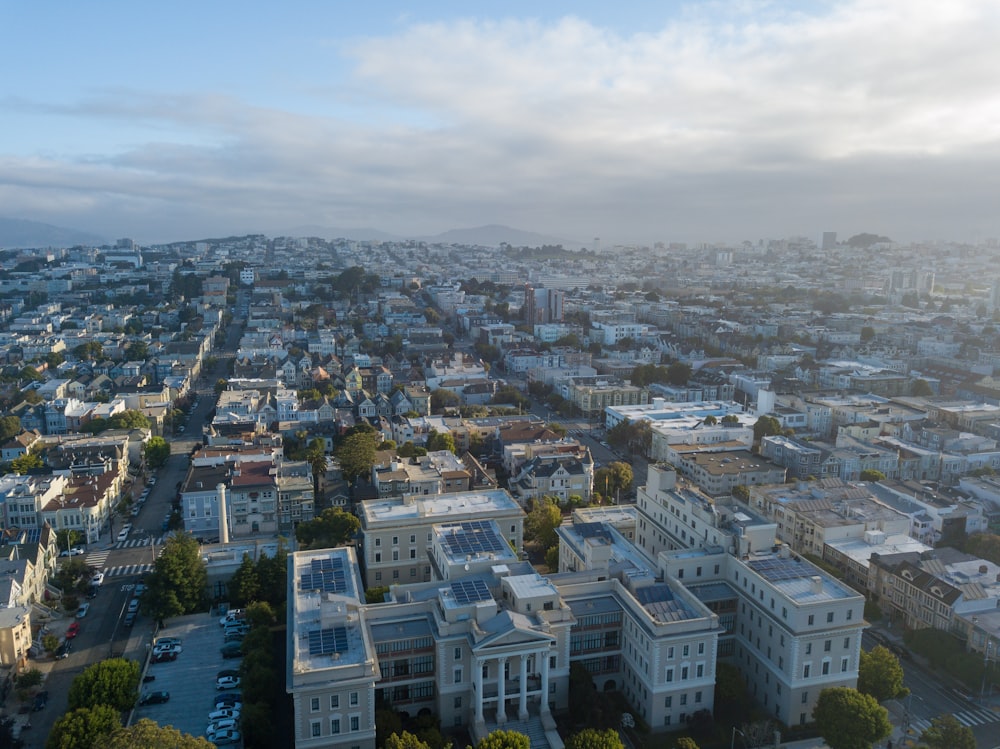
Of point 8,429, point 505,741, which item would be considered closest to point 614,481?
point 505,741

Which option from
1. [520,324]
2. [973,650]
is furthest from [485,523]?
[520,324]

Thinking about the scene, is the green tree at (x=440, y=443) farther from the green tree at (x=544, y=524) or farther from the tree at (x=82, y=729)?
the tree at (x=82, y=729)

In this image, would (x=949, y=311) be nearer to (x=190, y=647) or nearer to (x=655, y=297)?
(x=655, y=297)

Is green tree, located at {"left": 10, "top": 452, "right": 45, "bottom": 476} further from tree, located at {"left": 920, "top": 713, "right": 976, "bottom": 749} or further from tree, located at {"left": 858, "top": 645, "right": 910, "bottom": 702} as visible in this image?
tree, located at {"left": 920, "top": 713, "right": 976, "bottom": 749}

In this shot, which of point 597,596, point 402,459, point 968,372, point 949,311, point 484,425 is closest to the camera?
point 597,596

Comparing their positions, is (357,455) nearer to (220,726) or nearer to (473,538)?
(473,538)

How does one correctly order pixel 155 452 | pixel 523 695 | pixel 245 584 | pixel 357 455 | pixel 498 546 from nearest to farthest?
pixel 523 695 < pixel 498 546 < pixel 245 584 < pixel 357 455 < pixel 155 452
